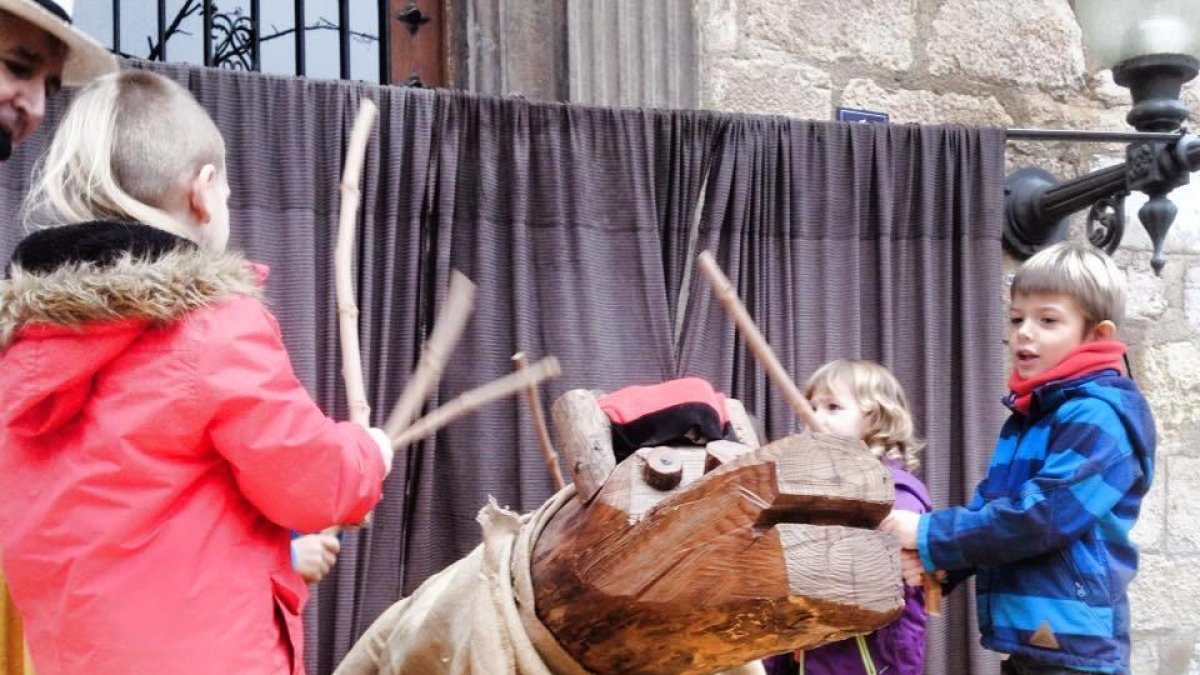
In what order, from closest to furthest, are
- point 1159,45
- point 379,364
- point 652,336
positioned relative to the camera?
point 379,364 → point 652,336 → point 1159,45

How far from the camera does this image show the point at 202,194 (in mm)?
2031

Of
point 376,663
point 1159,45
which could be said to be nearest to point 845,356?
point 1159,45

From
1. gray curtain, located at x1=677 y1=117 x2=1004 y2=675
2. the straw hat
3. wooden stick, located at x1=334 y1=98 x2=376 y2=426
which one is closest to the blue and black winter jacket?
gray curtain, located at x1=677 y1=117 x2=1004 y2=675

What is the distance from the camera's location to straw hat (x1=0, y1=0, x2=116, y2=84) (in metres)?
2.17

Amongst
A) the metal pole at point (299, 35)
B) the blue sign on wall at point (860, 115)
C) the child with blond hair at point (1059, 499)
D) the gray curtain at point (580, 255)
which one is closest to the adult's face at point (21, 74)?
the gray curtain at point (580, 255)

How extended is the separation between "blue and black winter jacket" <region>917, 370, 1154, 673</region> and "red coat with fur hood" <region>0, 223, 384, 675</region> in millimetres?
1326

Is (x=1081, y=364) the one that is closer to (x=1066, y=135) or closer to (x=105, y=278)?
(x=1066, y=135)

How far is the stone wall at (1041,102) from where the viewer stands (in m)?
3.93

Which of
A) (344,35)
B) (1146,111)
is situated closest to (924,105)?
(1146,111)

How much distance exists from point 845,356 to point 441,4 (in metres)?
1.38

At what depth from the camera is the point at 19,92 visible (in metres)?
2.25

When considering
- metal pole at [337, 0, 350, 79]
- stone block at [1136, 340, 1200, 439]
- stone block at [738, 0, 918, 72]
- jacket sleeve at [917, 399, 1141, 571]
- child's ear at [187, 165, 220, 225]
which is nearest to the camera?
child's ear at [187, 165, 220, 225]

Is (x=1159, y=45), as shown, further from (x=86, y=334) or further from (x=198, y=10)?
(x=86, y=334)

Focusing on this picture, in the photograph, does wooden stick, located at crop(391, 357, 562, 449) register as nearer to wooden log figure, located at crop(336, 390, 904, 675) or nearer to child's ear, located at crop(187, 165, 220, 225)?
wooden log figure, located at crop(336, 390, 904, 675)
